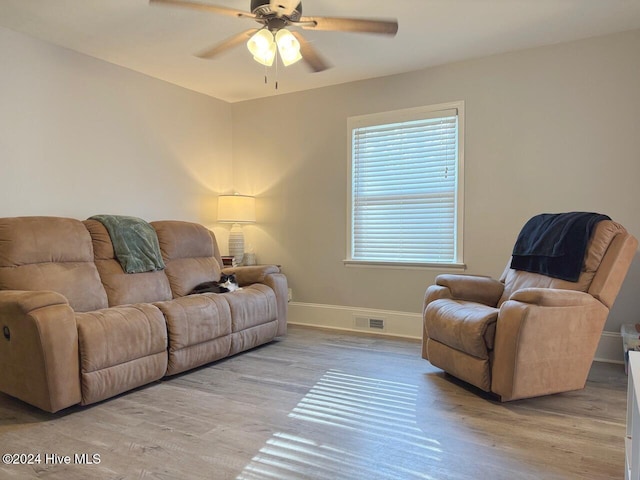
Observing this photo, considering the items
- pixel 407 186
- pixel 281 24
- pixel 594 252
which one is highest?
pixel 281 24

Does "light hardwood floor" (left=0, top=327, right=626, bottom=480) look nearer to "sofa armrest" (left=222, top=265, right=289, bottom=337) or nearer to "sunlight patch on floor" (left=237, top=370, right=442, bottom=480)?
"sunlight patch on floor" (left=237, top=370, right=442, bottom=480)

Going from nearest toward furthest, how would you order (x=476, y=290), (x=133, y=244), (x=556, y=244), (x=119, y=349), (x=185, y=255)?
(x=119, y=349) < (x=556, y=244) < (x=476, y=290) < (x=133, y=244) < (x=185, y=255)

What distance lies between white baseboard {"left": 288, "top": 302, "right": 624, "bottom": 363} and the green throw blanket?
1628 millimetres

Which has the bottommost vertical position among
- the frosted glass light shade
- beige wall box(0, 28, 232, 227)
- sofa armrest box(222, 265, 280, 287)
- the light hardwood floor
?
the light hardwood floor

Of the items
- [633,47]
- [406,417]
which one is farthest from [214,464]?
[633,47]

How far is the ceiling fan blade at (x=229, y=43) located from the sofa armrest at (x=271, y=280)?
183 centimetres

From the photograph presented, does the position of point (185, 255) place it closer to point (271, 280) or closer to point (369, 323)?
point (271, 280)

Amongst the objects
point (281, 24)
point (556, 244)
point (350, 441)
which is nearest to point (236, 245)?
point (281, 24)

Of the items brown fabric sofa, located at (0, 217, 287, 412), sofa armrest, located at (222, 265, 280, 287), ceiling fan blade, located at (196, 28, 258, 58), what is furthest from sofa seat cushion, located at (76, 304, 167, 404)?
ceiling fan blade, located at (196, 28, 258, 58)

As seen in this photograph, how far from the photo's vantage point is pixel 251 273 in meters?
3.83

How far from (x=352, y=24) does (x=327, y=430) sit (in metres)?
2.14

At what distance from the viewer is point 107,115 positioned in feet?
12.0

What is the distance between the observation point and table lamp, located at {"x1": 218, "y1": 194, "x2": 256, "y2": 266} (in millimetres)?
4516

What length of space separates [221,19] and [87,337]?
7.25 feet
